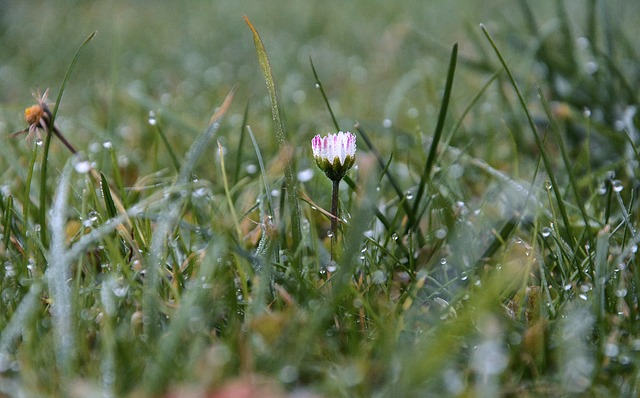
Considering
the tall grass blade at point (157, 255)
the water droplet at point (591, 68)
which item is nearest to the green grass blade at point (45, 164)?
the tall grass blade at point (157, 255)

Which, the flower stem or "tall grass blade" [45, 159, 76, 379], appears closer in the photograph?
"tall grass blade" [45, 159, 76, 379]

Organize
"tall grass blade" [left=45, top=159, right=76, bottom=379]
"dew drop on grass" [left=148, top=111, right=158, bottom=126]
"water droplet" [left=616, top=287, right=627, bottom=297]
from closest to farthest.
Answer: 1. "tall grass blade" [left=45, top=159, right=76, bottom=379]
2. "water droplet" [left=616, top=287, right=627, bottom=297]
3. "dew drop on grass" [left=148, top=111, right=158, bottom=126]

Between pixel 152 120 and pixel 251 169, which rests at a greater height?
pixel 152 120

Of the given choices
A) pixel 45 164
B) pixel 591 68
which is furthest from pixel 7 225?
pixel 591 68

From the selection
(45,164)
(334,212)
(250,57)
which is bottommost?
(250,57)

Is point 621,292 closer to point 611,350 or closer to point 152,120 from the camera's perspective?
point 611,350

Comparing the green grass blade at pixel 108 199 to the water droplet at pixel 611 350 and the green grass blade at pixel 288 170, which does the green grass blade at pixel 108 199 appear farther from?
the water droplet at pixel 611 350

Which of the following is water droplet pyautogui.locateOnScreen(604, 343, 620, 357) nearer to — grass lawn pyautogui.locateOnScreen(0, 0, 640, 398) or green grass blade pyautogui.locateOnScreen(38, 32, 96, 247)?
grass lawn pyautogui.locateOnScreen(0, 0, 640, 398)

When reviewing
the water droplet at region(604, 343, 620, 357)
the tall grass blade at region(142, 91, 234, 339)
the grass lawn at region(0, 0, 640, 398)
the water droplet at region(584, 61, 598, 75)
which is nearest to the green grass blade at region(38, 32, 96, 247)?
the grass lawn at region(0, 0, 640, 398)

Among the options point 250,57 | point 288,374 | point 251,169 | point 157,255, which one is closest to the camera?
point 288,374

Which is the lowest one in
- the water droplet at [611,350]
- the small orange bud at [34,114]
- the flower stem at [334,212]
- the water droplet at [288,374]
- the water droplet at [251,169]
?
the water droplet at [611,350]

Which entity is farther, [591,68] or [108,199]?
[591,68]

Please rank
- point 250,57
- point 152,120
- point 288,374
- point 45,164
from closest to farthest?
1. point 288,374
2. point 45,164
3. point 152,120
4. point 250,57
